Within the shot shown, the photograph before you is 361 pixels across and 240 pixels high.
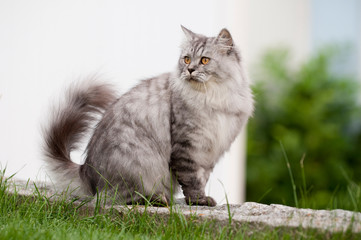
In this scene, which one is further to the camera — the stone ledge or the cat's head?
the cat's head

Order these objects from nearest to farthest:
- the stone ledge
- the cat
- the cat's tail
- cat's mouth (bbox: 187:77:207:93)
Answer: the stone ledge → the cat → cat's mouth (bbox: 187:77:207:93) → the cat's tail

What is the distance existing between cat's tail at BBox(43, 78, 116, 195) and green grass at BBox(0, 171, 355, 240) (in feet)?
1.23

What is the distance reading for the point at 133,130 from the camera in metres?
3.03

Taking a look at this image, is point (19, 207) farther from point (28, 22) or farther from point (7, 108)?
point (28, 22)

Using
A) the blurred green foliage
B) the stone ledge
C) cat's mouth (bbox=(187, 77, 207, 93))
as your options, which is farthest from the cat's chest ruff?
the blurred green foliage

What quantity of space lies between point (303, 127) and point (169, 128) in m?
4.88

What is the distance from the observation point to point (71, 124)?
329 centimetres

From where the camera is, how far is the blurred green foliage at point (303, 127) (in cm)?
720

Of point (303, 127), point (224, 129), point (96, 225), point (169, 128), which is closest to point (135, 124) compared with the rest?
point (169, 128)

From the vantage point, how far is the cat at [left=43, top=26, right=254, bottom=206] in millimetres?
2971

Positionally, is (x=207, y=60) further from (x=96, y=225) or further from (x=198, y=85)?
(x=96, y=225)

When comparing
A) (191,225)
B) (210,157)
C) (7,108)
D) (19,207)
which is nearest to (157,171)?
(210,157)

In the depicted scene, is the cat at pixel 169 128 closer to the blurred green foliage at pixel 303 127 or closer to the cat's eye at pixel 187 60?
the cat's eye at pixel 187 60

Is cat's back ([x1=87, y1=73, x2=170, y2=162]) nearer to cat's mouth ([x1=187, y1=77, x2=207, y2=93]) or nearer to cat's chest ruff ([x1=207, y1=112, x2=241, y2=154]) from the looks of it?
cat's mouth ([x1=187, y1=77, x2=207, y2=93])
